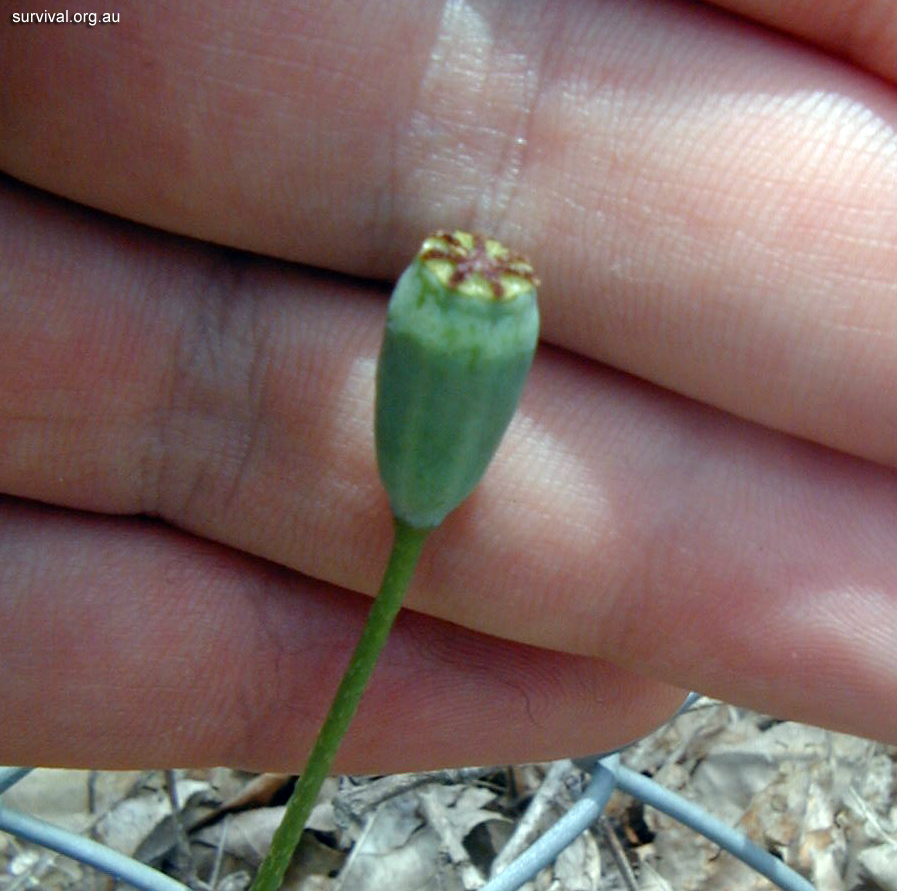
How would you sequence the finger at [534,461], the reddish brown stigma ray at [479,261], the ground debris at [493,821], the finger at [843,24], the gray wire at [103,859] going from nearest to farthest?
1. the reddish brown stigma ray at [479,261]
2. the finger at [843,24]
3. the finger at [534,461]
4. the gray wire at [103,859]
5. the ground debris at [493,821]

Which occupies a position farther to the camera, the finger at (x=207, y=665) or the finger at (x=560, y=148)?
the finger at (x=207, y=665)

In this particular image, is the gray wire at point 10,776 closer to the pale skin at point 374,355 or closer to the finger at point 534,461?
the pale skin at point 374,355

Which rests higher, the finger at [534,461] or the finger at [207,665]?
the finger at [534,461]

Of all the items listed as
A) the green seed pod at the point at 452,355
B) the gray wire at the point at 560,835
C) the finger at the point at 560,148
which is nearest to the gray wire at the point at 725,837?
the gray wire at the point at 560,835

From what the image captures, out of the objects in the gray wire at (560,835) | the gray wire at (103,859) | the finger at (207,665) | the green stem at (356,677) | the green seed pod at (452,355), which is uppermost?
the green seed pod at (452,355)

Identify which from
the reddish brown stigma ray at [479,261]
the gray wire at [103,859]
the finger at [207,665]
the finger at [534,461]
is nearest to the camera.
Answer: the reddish brown stigma ray at [479,261]

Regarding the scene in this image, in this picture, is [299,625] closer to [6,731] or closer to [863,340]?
[6,731]

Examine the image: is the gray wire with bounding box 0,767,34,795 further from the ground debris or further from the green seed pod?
the green seed pod

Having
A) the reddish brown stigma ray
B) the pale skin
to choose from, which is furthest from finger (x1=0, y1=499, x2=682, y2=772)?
the reddish brown stigma ray
